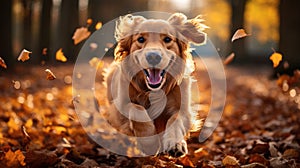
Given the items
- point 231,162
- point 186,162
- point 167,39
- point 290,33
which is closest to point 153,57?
point 167,39

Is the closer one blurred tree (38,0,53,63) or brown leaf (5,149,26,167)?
brown leaf (5,149,26,167)

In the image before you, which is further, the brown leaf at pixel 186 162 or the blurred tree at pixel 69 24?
the blurred tree at pixel 69 24

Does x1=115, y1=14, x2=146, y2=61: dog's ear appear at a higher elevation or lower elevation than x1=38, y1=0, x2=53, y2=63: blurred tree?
higher

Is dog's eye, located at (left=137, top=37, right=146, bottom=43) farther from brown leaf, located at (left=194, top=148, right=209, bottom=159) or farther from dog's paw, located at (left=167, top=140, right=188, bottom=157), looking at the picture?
brown leaf, located at (left=194, top=148, right=209, bottom=159)

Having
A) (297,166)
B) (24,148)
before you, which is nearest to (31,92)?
(24,148)

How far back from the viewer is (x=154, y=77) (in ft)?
12.5

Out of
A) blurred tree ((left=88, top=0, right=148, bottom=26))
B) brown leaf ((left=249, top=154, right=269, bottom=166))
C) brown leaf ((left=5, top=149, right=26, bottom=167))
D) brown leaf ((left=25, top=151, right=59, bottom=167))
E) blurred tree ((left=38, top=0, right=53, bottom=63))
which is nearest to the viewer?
brown leaf ((left=5, top=149, right=26, bottom=167))

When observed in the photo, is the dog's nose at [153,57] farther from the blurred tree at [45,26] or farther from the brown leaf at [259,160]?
the blurred tree at [45,26]

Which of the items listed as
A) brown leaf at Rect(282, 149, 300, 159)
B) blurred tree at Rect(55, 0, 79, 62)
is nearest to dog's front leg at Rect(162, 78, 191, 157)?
brown leaf at Rect(282, 149, 300, 159)

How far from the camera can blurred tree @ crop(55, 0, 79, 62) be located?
2219cm

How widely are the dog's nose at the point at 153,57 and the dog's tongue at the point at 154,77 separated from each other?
113mm

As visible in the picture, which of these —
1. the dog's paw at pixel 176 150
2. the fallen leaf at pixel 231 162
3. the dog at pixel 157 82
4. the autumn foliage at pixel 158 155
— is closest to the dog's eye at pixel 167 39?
the dog at pixel 157 82

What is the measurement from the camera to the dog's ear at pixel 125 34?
4.20 m

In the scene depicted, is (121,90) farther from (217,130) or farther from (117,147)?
(217,130)
